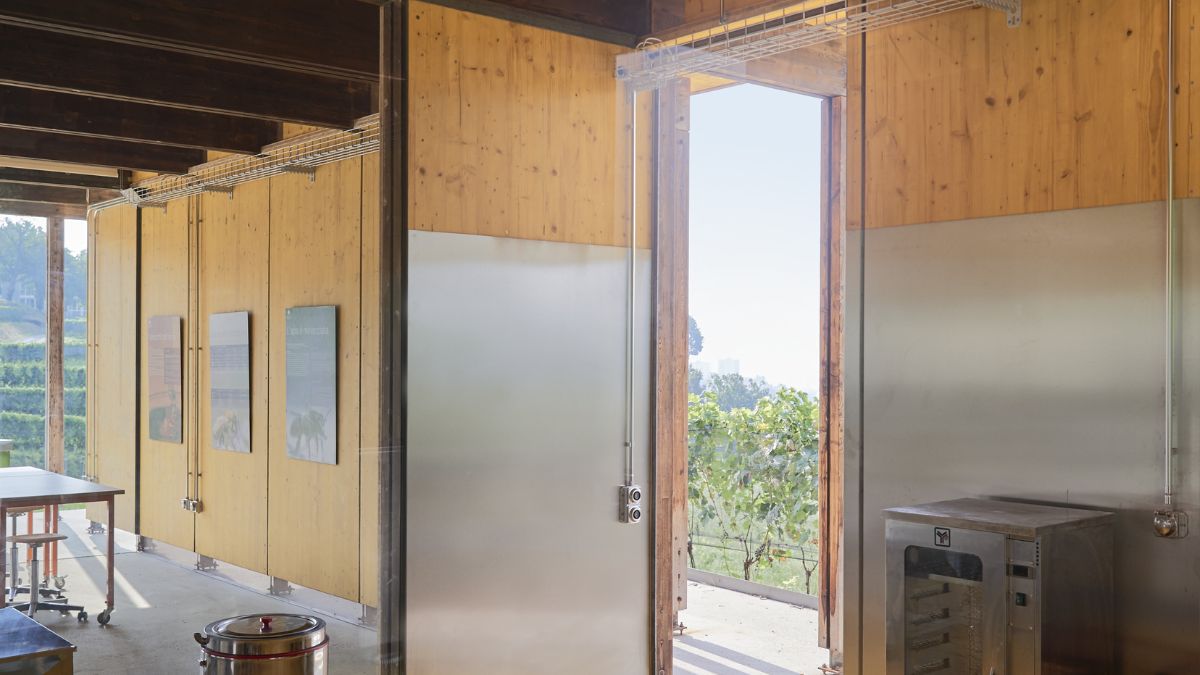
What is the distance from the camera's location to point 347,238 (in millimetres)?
3809

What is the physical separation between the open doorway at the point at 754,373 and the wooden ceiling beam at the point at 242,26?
2574mm

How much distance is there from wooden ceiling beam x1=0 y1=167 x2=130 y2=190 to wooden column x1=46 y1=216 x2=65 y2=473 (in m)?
0.11

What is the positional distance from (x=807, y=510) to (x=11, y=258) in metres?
4.99

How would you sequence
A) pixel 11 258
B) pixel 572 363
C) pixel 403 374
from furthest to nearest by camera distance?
1. pixel 572 363
2. pixel 403 374
3. pixel 11 258

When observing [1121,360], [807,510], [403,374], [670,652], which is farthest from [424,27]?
[807,510]

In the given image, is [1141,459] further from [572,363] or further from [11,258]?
[11,258]

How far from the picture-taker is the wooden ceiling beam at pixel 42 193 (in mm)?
3084

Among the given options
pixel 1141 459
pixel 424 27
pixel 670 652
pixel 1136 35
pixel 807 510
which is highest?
pixel 424 27

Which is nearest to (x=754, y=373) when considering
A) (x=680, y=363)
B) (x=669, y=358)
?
(x=680, y=363)

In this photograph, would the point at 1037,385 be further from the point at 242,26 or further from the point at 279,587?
the point at 242,26

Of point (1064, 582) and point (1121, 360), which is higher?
point (1121, 360)

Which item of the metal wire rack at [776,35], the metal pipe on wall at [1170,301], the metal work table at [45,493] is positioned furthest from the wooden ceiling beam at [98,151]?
the metal pipe on wall at [1170,301]

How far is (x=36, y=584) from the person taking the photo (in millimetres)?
2996

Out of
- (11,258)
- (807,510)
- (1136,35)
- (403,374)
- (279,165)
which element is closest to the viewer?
(11,258)
